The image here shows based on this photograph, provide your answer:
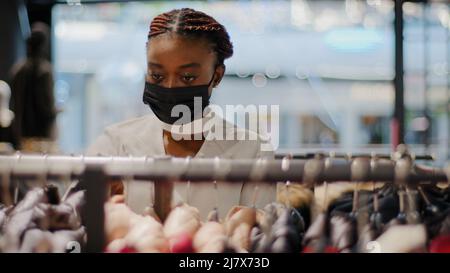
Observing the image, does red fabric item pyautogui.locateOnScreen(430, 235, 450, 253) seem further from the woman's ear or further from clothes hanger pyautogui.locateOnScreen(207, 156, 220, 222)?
the woman's ear

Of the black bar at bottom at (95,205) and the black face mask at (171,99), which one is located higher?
the black face mask at (171,99)

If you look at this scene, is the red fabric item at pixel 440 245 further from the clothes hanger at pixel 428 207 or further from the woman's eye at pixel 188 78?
the woman's eye at pixel 188 78

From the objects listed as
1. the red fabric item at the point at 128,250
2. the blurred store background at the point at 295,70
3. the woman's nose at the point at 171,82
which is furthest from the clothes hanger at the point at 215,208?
the blurred store background at the point at 295,70

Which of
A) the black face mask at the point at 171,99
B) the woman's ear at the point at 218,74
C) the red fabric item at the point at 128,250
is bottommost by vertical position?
the red fabric item at the point at 128,250

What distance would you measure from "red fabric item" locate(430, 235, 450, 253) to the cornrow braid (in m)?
0.90

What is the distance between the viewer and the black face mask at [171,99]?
68.4 inches

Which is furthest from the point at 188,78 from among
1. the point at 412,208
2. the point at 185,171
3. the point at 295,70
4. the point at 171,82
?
the point at 295,70

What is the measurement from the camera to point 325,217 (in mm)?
1299

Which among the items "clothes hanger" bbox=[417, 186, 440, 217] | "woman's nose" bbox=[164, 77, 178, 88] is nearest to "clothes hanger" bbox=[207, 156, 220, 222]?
"woman's nose" bbox=[164, 77, 178, 88]

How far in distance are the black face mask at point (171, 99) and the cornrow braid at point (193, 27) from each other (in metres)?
0.15

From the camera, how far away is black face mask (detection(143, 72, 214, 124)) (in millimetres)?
A: 1736

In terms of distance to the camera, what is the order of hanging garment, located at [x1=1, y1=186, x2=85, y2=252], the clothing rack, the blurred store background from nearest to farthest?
the clothing rack < hanging garment, located at [x1=1, y1=186, x2=85, y2=252] < the blurred store background

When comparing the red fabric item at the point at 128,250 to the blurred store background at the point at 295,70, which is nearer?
the red fabric item at the point at 128,250
